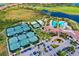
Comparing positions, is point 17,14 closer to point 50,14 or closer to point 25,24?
point 25,24

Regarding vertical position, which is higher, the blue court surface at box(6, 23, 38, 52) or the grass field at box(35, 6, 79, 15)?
the grass field at box(35, 6, 79, 15)

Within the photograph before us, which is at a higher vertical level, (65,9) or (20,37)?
(65,9)

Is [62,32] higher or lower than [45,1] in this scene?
lower

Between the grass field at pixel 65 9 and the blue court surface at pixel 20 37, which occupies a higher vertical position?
the grass field at pixel 65 9

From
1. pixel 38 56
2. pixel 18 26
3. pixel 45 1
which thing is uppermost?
pixel 45 1

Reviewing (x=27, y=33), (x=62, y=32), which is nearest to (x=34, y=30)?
(x=27, y=33)

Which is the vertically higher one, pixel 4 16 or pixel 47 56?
pixel 4 16

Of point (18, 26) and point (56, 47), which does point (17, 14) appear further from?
point (56, 47)

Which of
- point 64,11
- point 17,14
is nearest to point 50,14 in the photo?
point 64,11

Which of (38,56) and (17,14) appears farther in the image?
(17,14)

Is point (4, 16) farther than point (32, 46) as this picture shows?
Yes
